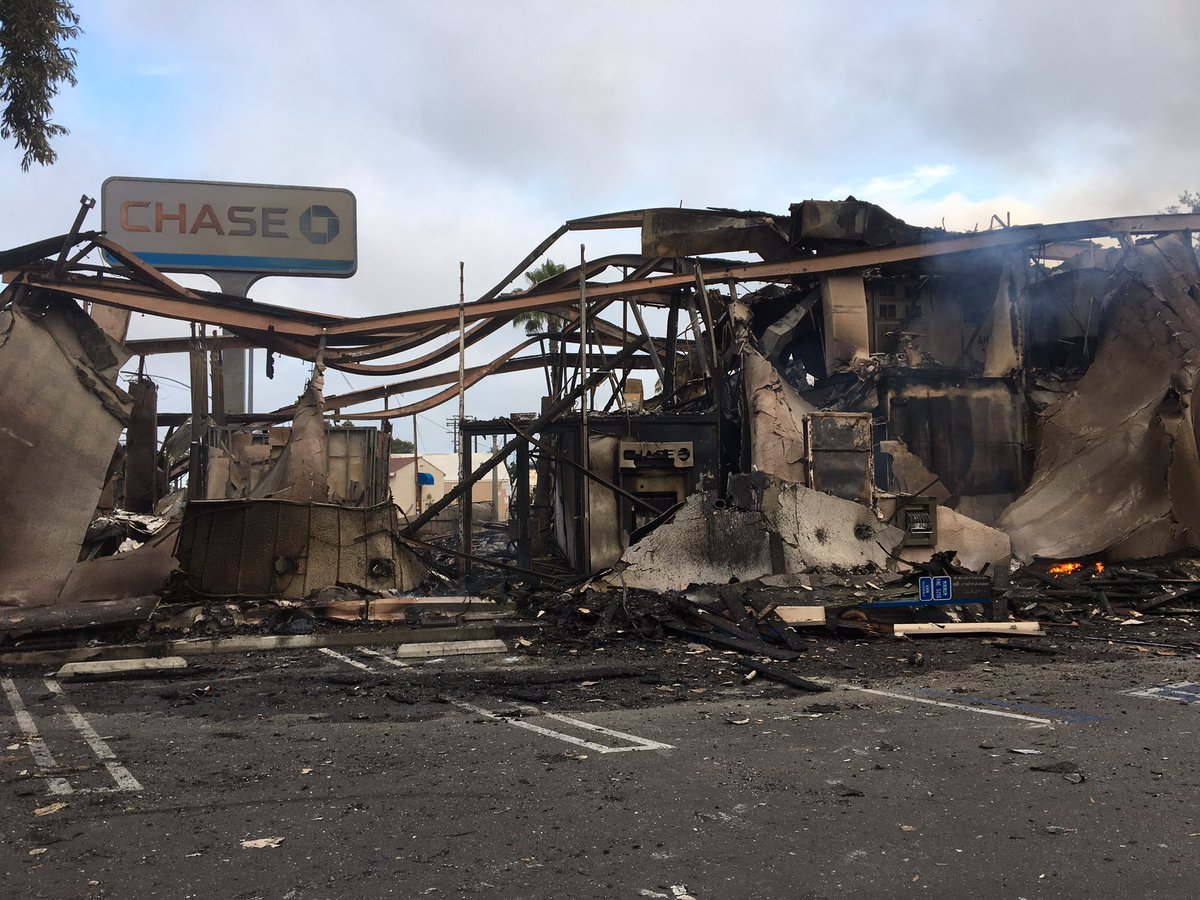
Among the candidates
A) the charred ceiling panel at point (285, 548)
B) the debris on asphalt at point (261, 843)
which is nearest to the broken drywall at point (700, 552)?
the charred ceiling panel at point (285, 548)

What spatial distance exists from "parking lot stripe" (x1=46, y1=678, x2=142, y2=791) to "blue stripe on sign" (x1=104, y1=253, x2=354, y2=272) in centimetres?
1337

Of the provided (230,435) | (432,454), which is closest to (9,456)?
(230,435)

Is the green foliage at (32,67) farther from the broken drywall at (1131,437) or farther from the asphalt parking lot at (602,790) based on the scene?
the broken drywall at (1131,437)

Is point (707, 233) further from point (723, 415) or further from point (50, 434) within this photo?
point (50, 434)

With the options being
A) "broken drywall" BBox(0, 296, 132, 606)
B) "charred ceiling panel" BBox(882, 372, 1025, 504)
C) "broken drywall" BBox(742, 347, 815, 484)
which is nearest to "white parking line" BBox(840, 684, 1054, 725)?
"broken drywall" BBox(742, 347, 815, 484)

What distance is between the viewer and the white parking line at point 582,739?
18.7 feet

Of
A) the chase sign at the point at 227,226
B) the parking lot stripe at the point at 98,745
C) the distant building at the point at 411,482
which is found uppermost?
the chase sign at the point at 227,226

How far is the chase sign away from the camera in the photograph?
19.5 meters

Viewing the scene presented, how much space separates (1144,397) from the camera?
1591 centimetres

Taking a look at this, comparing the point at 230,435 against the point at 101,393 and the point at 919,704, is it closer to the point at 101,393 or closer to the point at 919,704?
the point at 101,393

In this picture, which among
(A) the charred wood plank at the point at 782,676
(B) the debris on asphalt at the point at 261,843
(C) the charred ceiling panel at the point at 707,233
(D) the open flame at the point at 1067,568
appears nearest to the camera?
(B) the debris on asphalt at the point at 261,843

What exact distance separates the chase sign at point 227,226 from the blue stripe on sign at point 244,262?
0.02 meters

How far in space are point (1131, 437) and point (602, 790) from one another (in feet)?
44.3

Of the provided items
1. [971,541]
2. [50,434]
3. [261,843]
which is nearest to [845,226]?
[971,541]
